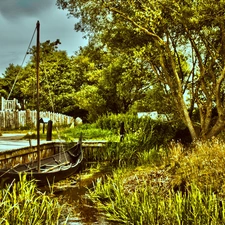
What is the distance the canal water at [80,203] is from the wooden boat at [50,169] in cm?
37

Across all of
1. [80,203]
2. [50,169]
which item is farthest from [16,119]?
[80,203]

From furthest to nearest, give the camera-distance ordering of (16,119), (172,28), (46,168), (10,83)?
1. (10,83)
2. (16,119)
3. (172,28)
4. (46,168)

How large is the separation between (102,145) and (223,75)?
5.90m

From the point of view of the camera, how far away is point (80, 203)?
9562 millimetres

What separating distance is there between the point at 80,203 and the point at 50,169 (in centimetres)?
328

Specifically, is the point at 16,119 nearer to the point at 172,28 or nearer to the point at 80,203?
the point at 172,28

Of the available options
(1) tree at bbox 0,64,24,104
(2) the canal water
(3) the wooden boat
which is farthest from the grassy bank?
(1) tree at bbox 0,64,24,104

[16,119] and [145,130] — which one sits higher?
[16,119]

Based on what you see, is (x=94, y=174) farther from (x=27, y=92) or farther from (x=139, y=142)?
(x=27, y=92)

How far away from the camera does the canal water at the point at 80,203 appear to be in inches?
320

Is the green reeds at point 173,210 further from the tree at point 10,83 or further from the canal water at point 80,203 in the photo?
Result: the tree at point 10,83

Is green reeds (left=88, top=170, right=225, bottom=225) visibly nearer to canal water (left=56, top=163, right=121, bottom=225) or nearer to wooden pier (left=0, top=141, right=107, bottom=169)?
canal water (left=56, top=163, right=121, bottom=225)

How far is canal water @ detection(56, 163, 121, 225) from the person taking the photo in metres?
8.13

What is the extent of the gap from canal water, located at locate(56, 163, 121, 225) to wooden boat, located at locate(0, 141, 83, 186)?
0.37 m
